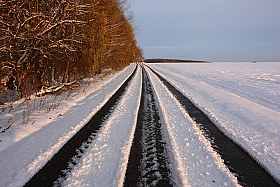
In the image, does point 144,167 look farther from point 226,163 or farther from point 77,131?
point 77,131

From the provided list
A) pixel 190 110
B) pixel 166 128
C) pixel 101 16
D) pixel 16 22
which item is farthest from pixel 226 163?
pixel 101 16

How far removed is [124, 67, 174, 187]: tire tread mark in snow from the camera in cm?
359

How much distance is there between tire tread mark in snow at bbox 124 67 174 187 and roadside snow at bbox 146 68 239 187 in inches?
10.1

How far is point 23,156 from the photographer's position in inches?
175

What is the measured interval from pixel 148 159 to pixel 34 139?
3.01 m

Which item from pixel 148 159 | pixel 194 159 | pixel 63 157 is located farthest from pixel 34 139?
pixel 194 159

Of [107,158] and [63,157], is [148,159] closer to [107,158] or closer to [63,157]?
[107,158]

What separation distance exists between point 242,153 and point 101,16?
14036 millimetres

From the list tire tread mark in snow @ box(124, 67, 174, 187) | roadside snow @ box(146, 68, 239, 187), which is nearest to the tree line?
tire tread mark in snow @ box(124, 67, 174, 187)

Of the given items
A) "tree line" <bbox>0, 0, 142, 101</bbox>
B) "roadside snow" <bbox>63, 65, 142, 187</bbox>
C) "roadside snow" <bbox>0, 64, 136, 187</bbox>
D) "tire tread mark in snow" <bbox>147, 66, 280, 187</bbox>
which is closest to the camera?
"roadside snow" <bbox>63, 65, 142, 187</bbox>

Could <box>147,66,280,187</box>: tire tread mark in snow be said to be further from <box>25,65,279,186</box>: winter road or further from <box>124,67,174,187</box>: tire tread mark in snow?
<box>124,67,174,187</box>: tire tread mark in snow

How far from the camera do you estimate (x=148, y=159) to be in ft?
14.3

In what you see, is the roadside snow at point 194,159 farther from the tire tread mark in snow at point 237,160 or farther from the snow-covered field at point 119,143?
the tire tread mark in snow at point 237,160

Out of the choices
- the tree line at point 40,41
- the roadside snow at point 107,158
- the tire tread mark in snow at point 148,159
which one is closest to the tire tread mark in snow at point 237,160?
the tire tread mark in snow at point 148,159
